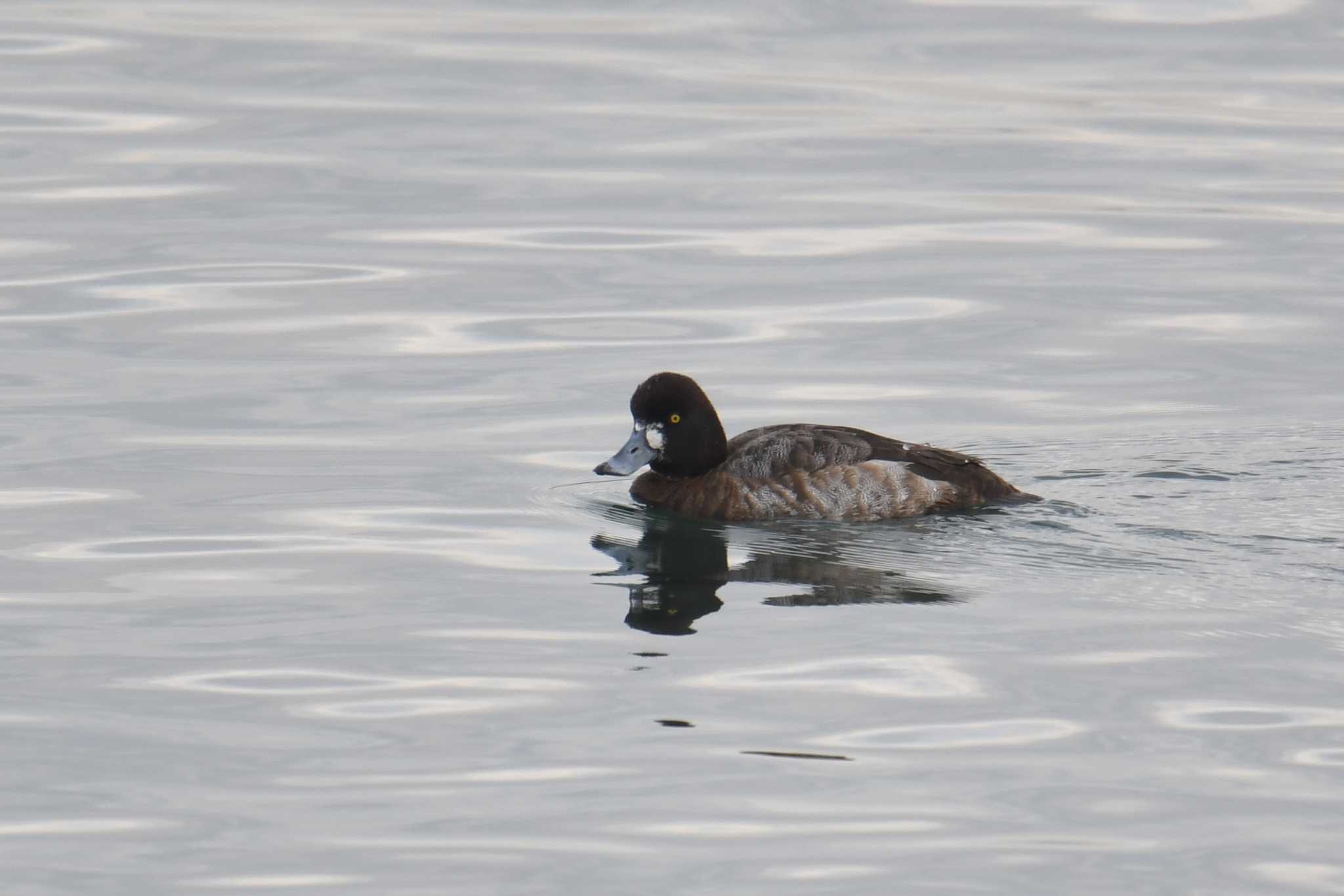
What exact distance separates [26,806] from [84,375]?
758cm

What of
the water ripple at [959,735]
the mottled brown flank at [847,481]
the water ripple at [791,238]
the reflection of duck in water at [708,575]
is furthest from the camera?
the water ripple at [791,238]

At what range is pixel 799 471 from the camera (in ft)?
37.2

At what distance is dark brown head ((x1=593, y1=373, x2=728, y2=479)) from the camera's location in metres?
11.7

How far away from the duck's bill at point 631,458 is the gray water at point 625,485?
0.23 m

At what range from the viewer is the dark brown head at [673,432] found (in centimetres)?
1168

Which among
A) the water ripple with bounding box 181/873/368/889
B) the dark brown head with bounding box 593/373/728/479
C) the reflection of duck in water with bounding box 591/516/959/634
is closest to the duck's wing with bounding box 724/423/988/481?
the dark brown head with bounding box 593/373/728/479

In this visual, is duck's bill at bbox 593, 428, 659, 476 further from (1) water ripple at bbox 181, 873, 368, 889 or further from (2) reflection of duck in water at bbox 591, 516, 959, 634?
(1) water ripple at bbox 181, 873, 368, 889

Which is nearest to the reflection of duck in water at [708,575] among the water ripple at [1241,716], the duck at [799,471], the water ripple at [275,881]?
the duck at [799,471]

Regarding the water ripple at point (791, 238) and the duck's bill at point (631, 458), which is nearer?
the duck's bill at point (631, 458)

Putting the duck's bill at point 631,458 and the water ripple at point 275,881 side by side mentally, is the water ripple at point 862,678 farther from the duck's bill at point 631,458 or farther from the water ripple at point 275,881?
the duck's bill at point 631,458

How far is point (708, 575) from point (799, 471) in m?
1.18

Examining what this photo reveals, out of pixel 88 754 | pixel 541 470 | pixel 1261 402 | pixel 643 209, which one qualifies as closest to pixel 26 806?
pixel 88 754

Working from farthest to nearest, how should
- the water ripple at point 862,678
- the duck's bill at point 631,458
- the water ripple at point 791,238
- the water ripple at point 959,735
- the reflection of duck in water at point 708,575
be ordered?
the water ripple at point 791,238 < the duck's bill at point 631,458 < the reflection of duck in water at point 708,575 < the water ripple at point 862,678 < the water ripple at point 959,735

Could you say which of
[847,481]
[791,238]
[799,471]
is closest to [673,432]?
[799,471]
